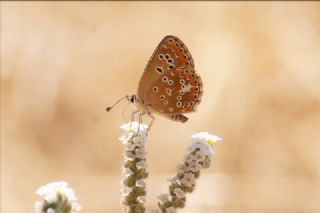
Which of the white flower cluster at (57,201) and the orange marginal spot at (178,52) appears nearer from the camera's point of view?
the white flower cluster at (57,201)

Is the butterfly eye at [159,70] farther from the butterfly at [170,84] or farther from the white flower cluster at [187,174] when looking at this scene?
the white flower cluster at [187,174]

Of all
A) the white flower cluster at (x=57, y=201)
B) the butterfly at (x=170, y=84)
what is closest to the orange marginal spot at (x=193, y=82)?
the butterfly at (x=170, y=84)

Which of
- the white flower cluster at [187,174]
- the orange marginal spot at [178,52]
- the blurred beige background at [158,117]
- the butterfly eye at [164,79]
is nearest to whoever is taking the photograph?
the white flower cluster at [187,174]

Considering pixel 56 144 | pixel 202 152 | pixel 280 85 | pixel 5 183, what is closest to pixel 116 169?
pixel 56 144

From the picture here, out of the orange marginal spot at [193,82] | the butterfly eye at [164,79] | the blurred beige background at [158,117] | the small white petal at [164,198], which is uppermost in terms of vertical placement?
the blurred beige background at [158,117]

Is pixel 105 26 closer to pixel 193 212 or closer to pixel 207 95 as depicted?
pixel 207 95

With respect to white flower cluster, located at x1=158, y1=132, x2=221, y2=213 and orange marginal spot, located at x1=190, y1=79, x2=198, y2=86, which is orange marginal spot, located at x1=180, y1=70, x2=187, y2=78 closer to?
orange marginal spot, located at x1=190, y1=79, x2=198, y2=86

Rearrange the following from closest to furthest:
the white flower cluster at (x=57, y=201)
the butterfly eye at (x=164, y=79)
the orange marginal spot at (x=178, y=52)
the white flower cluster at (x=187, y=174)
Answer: the white flower cluster at (x=57, y=201) < the white flower cluster at (x=187, y=174) < the orange marginal spot at (x=178, y=52) < the butterfly eye at (x=164, y=79)
